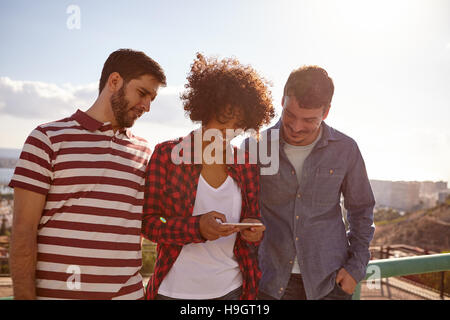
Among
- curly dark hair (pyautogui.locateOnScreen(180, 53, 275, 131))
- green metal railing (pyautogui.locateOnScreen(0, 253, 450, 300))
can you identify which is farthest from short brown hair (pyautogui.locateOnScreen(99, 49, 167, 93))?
green metal railing (pyautogui.locateOnScreen(0, 253, 450, 300))

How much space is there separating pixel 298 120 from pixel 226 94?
0.55 meters

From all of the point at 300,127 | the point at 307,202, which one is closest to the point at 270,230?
the point at 307,202

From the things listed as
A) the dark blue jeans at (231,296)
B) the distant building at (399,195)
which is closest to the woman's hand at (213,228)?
the dark blue jeans at (231,296)

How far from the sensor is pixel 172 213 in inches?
90.4

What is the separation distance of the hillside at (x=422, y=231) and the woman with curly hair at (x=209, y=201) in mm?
50849

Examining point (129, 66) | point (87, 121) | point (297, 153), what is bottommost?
point (297, 153)

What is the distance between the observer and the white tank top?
→ 7.21ft

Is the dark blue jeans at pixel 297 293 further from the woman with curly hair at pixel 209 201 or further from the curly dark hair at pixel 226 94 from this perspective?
the curly dark hair at pixel 226 94

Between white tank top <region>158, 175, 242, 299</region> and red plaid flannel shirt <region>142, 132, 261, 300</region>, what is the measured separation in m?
0.04

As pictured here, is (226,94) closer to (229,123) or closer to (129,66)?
(229,123)

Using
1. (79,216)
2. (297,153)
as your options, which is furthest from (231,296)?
(297,153)
